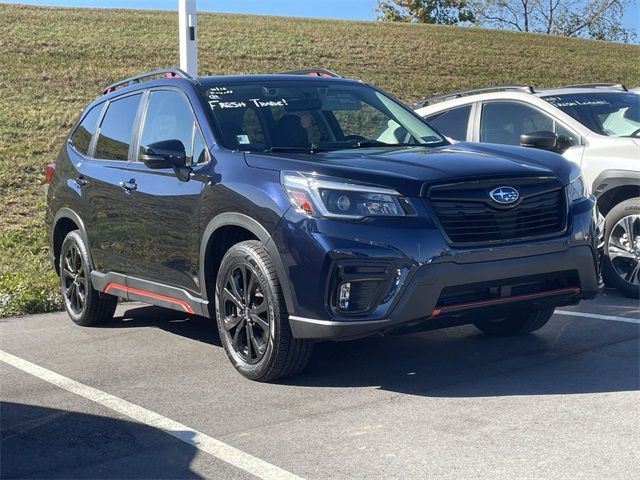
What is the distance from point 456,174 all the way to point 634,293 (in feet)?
10.7

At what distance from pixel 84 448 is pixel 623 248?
198 inches

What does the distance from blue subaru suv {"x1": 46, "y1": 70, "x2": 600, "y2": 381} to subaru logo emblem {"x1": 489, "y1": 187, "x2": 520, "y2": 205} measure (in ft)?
0.04

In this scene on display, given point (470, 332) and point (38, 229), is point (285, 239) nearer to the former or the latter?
point (470, 332)

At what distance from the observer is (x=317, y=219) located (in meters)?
5.45

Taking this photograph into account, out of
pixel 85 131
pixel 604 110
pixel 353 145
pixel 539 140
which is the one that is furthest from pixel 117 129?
pixel 604 110

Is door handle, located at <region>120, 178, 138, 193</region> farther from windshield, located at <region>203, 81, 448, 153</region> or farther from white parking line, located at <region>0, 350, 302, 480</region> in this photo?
white parking line, located at <region>0, 350, 302, 480</region>

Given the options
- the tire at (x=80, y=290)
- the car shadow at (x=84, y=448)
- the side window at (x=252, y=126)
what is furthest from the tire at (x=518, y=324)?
the tire at (x=80, y=290)

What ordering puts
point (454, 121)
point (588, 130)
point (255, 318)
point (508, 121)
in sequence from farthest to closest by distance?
point (454, 121)
point (508, 121)
point (588, 130)
point (255, 318)

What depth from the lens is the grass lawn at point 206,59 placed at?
16797 mm

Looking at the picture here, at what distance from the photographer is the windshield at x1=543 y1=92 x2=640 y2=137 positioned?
8883mm

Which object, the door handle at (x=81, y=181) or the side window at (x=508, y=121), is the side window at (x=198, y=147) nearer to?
the door handle at (x=81, y=181)

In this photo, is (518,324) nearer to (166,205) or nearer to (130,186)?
(166,205)

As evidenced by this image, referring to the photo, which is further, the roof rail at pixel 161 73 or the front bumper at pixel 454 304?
the roof rail at pixel 161 73

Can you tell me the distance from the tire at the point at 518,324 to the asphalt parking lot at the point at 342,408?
3.8 inches
